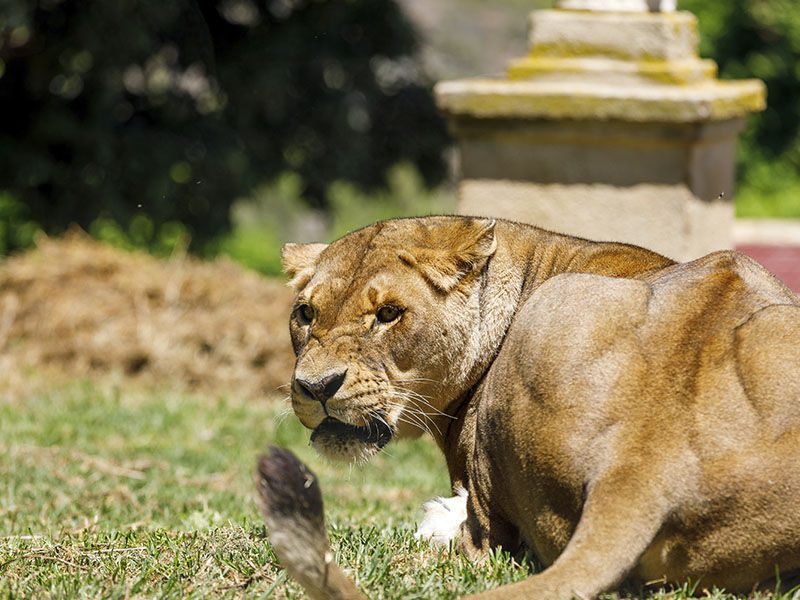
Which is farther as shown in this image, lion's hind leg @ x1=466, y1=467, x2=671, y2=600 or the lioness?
the lioness

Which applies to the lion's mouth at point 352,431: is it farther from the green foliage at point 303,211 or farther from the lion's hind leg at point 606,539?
the green foliage at point 303,211

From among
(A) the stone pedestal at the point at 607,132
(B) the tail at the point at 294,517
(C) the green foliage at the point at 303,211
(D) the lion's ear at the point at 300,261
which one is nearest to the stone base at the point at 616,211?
(A) the stone pedestal at the point at 607,132

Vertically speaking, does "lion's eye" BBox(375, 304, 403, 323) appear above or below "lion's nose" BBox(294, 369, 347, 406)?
above

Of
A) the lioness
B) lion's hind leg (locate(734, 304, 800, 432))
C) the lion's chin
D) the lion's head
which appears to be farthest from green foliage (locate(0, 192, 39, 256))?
lion's hind leg (locate(734, 304, 800, 432))

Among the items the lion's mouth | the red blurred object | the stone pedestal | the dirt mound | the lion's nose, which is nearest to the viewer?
the lion's nose

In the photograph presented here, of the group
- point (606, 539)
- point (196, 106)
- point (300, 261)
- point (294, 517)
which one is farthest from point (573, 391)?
point (196, 106)

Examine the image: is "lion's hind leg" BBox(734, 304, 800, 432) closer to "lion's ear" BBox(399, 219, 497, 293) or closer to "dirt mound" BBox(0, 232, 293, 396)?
"lion's ear" BBox(399, 219, 497, 293)

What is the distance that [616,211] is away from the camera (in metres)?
7.23

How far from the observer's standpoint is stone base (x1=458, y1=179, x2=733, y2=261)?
7.07 metres

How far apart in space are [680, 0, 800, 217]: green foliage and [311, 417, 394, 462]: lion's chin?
1262cm

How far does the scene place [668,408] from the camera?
3404 mm

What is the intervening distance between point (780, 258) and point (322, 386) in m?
8.54

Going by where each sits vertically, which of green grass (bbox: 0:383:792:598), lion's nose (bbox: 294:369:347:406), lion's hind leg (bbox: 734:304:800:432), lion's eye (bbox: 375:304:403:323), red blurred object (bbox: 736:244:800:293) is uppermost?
lion's hind leg (bbox: 734:304:800:432)

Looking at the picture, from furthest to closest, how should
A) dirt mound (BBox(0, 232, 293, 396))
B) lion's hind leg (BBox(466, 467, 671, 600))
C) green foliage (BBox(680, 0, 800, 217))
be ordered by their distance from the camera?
green foliage (BBox(680, 0, 800, 217)) < dirt mound (BBox(0, 232, 293, 396)) < lion's hind leg (BBox(466, 467, 671, 600))
